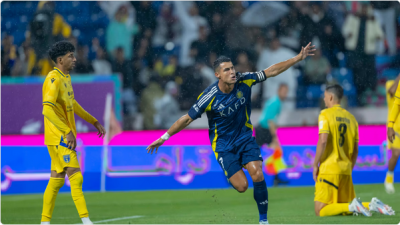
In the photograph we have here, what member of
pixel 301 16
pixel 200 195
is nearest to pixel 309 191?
pixel 200 195

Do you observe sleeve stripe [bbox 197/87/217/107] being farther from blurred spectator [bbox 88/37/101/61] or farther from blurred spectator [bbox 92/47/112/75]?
blurred spectator [bbox 88/37/101/61]

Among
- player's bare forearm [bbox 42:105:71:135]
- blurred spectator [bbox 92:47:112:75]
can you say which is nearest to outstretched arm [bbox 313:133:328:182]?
player's bare forearm [bbox 42:105:71:135]

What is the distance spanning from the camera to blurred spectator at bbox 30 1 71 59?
49.6ft

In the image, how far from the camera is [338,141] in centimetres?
732

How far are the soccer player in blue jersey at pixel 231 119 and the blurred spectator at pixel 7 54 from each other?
9.91 metres

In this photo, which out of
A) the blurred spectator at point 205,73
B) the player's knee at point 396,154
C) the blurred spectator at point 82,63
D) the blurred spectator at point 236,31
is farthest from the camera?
the blurred spectator at point 82,63

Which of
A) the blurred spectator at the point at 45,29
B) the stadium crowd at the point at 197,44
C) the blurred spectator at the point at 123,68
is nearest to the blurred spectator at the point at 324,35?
the stadium crowd at the point at 197,44

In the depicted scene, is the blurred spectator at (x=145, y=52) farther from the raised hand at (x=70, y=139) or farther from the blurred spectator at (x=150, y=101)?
the raised hand at (x=70, y=139)

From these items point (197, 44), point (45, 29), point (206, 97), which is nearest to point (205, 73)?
point (197, 44)

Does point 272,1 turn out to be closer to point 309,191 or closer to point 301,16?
point 301,16

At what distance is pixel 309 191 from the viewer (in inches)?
440

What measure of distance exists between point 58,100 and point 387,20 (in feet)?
35.9

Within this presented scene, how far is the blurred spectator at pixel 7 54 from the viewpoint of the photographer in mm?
15016

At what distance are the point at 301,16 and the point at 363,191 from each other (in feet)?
19.8
